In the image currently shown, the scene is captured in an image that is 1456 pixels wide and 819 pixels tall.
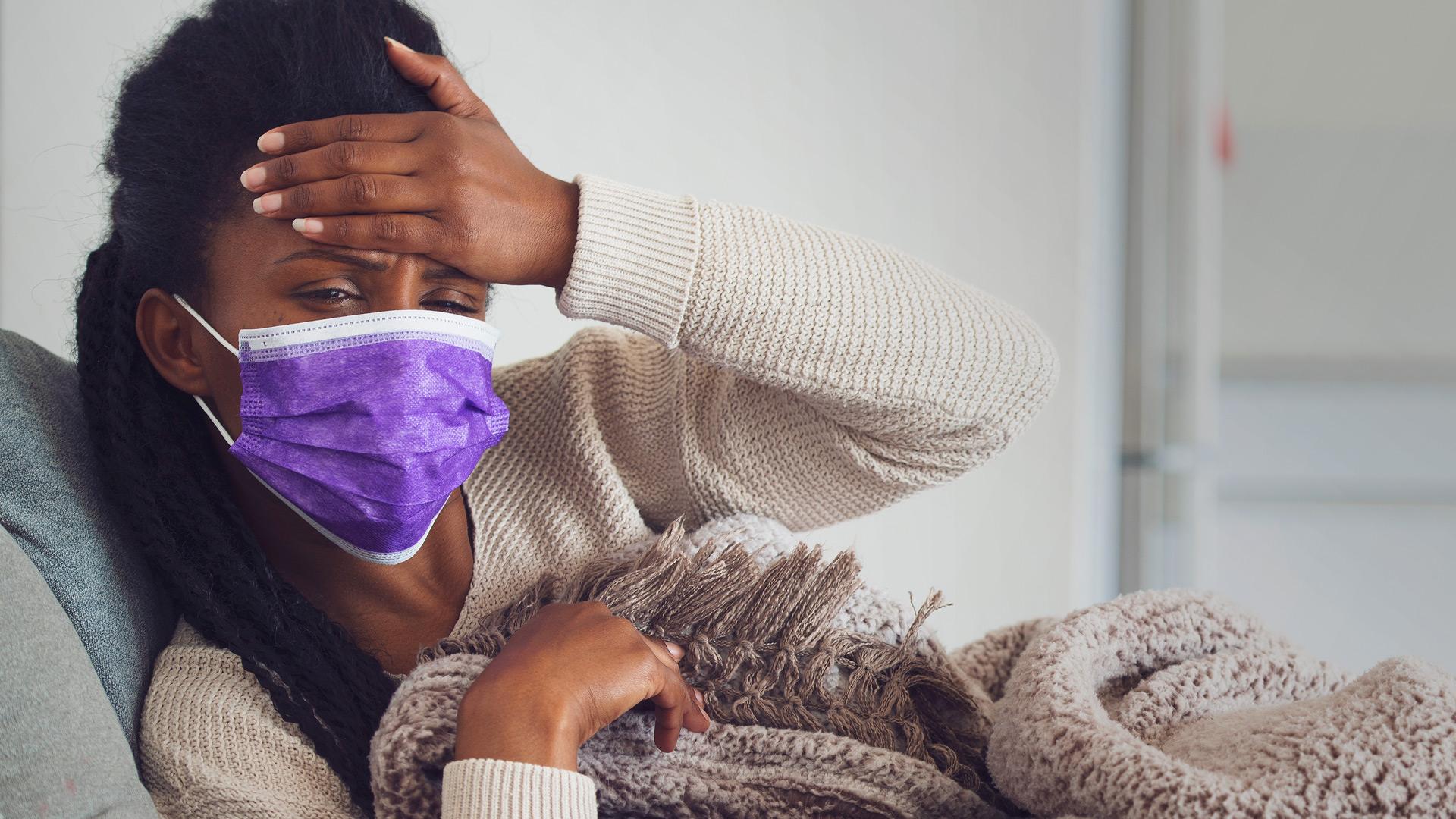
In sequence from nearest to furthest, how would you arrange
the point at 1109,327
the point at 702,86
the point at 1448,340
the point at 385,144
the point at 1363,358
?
the point at 385,144 < the point at 1448,340 < the point at 1363,358 < the point at 702,86 < the point at 1109,327

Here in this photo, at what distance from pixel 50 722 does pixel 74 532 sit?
0.22 metres

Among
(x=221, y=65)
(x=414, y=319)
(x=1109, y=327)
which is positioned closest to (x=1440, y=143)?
(x=1109, y=327)

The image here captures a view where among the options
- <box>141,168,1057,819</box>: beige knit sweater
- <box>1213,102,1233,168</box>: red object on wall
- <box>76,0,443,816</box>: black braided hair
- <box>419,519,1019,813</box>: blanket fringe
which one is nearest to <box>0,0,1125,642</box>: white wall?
<box>1213,102,1233,168</box>: red object on wall

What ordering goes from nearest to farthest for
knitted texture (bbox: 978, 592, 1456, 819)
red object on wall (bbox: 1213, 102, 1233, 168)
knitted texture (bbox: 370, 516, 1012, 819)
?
1. knitted texture (bbox: 978, 592, 1456, 819)
2. knitted texture (bbox: 370, 516, 1012, 819)
3. red object on wall (bbox: 1213, 102, 1233, 168)

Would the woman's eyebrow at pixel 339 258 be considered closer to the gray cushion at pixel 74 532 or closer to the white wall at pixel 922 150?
the gray cushion at pixel 74 532

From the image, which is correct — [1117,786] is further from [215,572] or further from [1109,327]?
[1109,327]

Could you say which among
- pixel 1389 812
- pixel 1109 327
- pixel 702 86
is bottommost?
pixel 1109 327

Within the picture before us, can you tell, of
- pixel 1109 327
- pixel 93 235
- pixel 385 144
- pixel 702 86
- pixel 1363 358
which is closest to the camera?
pixel 385 144

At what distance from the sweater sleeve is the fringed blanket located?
99mm

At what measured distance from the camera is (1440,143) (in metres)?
1.44

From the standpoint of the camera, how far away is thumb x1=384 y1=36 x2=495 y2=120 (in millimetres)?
975

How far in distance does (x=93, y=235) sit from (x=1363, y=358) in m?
1.98

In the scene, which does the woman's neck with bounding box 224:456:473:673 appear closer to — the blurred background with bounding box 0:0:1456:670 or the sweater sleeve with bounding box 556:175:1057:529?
the sweater sleeve with bounding box 556:175:1057:529

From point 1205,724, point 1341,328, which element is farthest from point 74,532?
point 1341,328
